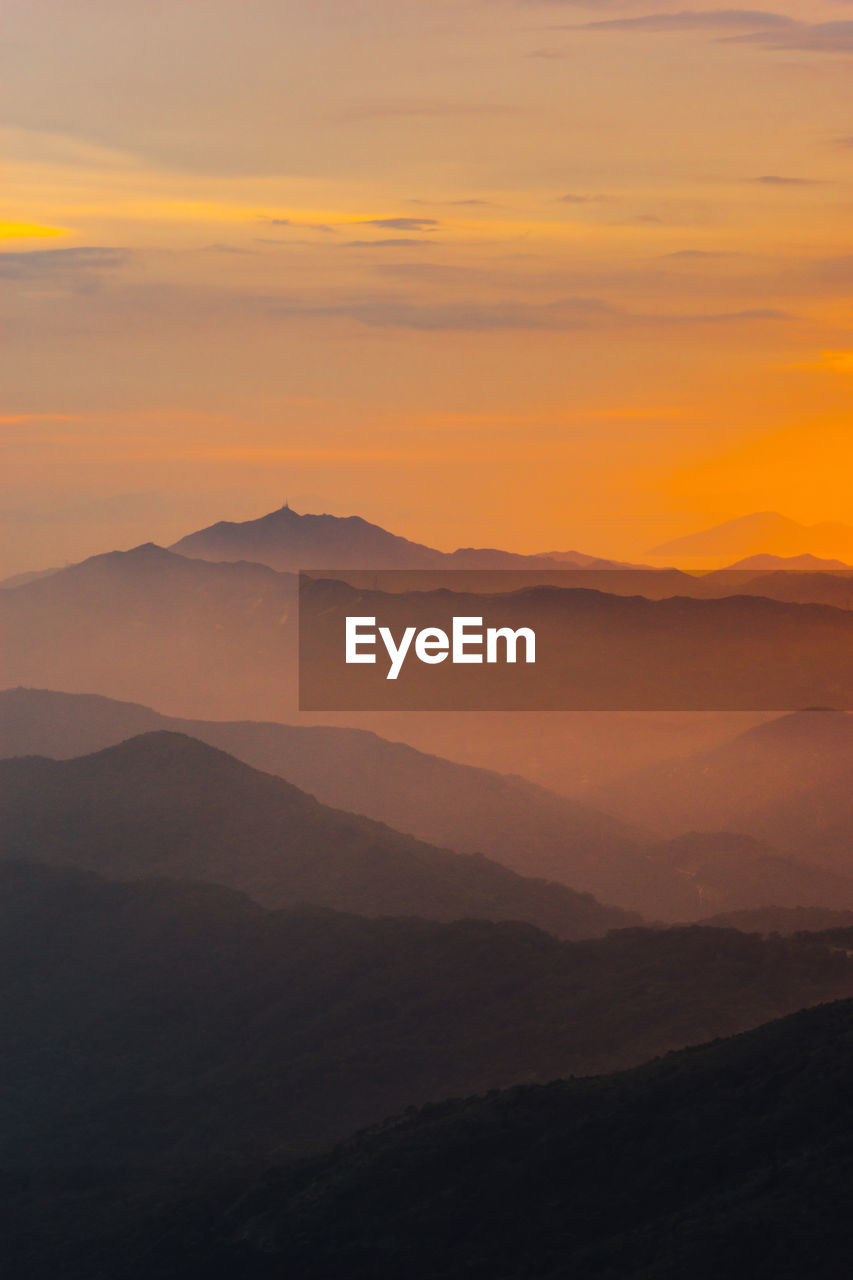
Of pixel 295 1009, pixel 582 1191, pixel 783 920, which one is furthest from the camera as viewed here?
pixel 783 920

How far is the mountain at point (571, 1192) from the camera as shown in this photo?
2680 inches

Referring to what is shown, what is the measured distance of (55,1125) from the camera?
14025cm

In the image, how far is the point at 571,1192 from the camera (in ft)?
264

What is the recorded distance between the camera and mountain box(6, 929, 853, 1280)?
6806cm

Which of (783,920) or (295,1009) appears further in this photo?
(783,920)

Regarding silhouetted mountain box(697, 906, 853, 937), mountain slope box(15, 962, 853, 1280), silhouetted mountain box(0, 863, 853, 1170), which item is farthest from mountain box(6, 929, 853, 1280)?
silhouetted mountain box(697, 906, 853, 937)

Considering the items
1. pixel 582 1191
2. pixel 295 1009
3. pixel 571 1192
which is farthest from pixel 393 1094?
pixel 582 1191

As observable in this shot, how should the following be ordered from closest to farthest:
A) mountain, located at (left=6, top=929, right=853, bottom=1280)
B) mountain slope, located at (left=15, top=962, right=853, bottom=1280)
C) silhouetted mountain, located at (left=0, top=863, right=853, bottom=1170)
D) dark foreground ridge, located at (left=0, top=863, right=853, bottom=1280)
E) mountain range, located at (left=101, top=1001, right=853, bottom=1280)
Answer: mountain range, located at (left=101, top=1001, right=853, bottom=1280)
mountain slope, located at (left=15, top=962, right=853, bottom=1280)
mountain, located at (left=6, top=929, right=853, bottom=1280)
dark foreground ridge, located at (left=0, top=863, right=853, bottom=1280)
silhouetted mountain, located at (left=0, top=863, right=853, bottom=1170)

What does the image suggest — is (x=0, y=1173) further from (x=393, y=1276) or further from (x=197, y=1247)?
(x=393, y=1276)

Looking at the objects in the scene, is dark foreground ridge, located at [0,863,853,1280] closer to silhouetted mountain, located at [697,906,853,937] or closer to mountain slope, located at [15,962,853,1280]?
mountain slope, located at [15,962,853,1280]

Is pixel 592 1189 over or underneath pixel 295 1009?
over

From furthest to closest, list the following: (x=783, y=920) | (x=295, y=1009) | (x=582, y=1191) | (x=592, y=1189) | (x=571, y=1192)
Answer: (x=783, y=920)
(x=295, y=1009)
(x=571, y=1192)
(x=582, y=1191)
(x=592, y=1189)

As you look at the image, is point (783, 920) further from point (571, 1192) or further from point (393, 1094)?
point (571, 1192)

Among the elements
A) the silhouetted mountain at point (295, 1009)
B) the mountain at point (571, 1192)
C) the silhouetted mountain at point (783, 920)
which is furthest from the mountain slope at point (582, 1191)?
the silhouetted mountain at point (783, 920)
